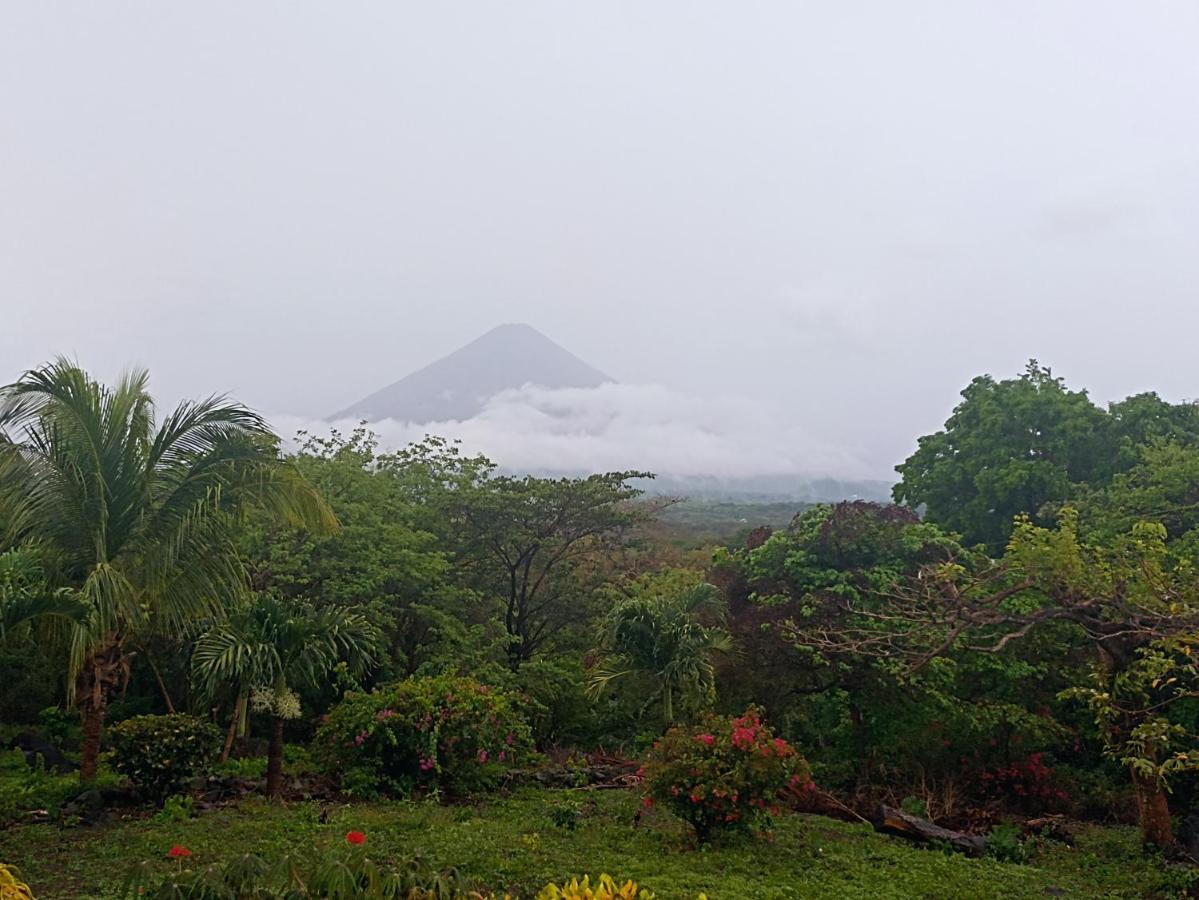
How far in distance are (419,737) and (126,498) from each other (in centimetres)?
394

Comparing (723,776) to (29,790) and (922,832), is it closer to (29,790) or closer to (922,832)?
(922,832)

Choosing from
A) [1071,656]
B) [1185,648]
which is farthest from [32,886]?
[1071,656]

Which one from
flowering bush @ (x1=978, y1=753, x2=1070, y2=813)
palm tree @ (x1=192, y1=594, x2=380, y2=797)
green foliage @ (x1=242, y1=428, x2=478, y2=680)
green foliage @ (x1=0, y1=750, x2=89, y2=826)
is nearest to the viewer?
green foliage @ (x1=0, y1=750, x2=89, y2=826)

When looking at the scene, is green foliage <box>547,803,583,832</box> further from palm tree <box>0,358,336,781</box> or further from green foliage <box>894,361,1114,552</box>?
green foliage <box>894,361,1114,552</box>

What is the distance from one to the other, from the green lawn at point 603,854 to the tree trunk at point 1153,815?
195 mm

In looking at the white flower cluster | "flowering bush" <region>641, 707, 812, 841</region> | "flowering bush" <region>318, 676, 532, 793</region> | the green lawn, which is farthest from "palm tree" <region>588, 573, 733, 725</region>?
the white flower cluster

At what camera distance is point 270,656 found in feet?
28.1

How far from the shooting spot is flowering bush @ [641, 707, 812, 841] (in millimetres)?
7152

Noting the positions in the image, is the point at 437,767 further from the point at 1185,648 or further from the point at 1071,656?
the point at 1071,656

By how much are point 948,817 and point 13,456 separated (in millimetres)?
10311

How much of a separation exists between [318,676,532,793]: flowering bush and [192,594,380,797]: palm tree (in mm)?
708

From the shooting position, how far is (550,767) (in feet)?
35.4

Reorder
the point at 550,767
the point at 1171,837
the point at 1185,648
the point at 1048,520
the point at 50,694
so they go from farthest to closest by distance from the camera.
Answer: the point at 1048,520 < the point at 50,694 < the point at 550,767 < the point at 1171,837 < the point at 1185,648

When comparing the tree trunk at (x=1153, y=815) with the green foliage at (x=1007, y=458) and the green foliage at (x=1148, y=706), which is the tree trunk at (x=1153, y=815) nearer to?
the green foliage at (x=1148, y=706)
